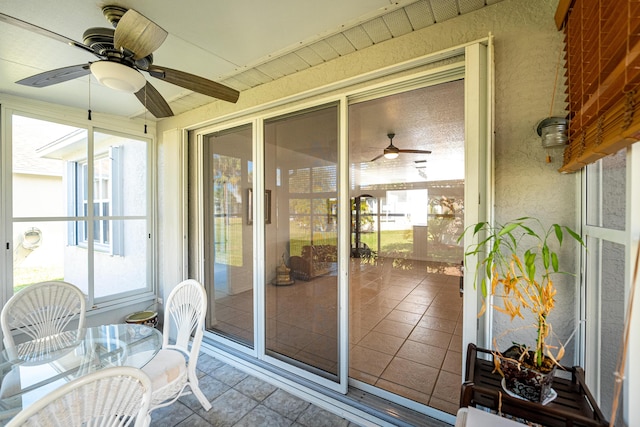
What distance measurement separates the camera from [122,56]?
143 cm

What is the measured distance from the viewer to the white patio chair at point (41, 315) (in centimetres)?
181

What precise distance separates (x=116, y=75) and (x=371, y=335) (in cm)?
310

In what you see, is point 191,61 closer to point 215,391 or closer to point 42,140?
point 42,140

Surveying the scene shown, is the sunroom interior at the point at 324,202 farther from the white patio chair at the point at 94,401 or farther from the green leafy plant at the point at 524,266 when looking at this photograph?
the white patio chair at the point at 94,401

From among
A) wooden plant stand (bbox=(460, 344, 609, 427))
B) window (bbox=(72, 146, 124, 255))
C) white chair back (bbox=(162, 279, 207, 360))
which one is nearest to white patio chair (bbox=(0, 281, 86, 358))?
white chair back (bbox=(162, 279, 207, 360))

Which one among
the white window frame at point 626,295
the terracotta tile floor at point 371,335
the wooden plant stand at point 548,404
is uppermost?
the white window frame at point 626,295

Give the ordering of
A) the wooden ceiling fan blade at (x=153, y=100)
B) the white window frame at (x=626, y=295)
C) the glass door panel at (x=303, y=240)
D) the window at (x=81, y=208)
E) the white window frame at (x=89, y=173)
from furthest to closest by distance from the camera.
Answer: the window at (x=81, y=208) → the white window frame at (x=89, y=173) → the glass door panel at (x=303, y=240) → the wooden ceiling fan blade at (x=153, y=100) → the white window frame at (x=626, y=295)

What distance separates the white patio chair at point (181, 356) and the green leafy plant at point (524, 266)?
1.80m

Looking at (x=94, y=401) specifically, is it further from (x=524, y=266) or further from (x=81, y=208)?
(x=81, y=208)

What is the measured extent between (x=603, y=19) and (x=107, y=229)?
13.9 feet

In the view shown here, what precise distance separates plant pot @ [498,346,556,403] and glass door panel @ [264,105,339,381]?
1.19 metres

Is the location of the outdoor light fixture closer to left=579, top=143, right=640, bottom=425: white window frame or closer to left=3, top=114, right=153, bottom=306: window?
left=579, top=143, right=640, bottom=425: white window frame

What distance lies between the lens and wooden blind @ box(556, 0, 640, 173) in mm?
658

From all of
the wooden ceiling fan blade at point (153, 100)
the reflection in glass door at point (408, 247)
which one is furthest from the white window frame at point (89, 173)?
the reflection in glass door at point (408, 247)
